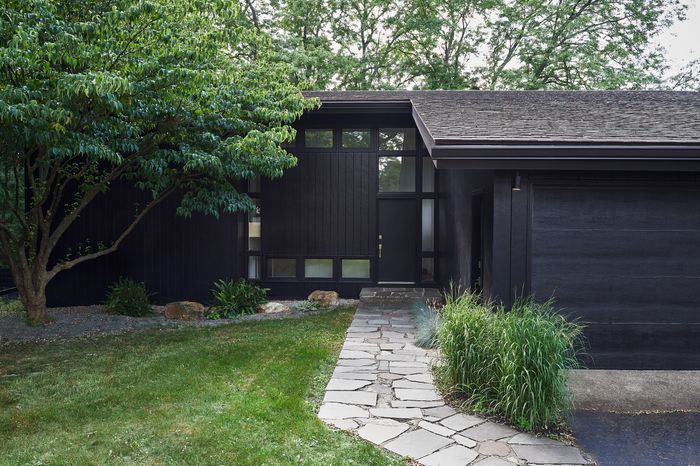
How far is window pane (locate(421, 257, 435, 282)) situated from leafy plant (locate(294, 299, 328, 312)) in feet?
5.87

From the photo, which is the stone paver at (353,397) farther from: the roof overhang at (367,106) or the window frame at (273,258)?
the roof overhang at (367,106)

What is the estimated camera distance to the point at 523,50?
16172 millimetres

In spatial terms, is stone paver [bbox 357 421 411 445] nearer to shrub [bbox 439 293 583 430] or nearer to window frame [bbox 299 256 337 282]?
shrub [bbox 439 293 583 430]

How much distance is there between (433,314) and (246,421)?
290cm

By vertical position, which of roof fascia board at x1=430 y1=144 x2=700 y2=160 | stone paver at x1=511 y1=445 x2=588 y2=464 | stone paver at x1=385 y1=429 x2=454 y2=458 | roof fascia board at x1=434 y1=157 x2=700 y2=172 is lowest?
stone paver at x1=511 y1=445 x2=588 y2=464

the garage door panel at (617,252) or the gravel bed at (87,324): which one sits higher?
the garage door panel at (617,252)

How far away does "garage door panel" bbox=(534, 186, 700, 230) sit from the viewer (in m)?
4.91

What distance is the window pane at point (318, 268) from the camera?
900 cm

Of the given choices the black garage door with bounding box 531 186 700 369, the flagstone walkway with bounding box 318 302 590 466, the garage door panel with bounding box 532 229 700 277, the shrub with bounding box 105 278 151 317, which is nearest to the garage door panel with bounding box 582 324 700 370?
the black garage door with bounding box 531 186 700 369

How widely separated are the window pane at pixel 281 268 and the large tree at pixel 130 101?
1290 millimetres

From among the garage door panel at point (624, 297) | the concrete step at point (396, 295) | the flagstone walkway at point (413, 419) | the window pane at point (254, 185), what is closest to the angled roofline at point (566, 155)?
the garage door panel at point (624, 297)

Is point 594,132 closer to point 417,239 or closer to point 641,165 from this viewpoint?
point 641,165

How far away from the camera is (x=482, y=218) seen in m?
6.13

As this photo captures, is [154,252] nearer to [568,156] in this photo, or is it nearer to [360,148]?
[360,148]
